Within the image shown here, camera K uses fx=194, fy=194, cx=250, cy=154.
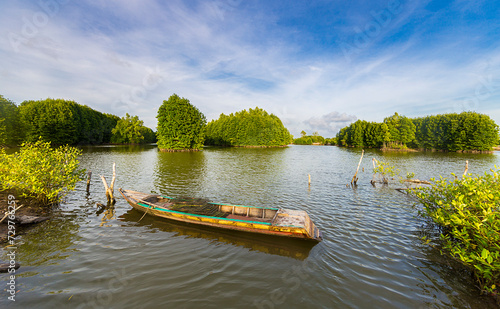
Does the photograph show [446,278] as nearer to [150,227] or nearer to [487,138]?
[150,227]

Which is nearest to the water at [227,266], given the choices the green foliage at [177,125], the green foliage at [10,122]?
the green foliage at [177,125]

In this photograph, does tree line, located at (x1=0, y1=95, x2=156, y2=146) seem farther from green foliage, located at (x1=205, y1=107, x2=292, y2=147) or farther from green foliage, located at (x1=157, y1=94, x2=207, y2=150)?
green foliage, located at (x1=205, y1=107, x2=292, y2=147)

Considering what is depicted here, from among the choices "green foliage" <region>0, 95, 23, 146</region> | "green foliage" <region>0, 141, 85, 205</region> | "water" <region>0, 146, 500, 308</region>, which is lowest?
"water" <region>0, 146, 500, 308</region>

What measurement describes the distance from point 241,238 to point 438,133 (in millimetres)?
120052

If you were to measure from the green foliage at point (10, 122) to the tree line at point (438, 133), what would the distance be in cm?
14265

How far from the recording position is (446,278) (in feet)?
25.1

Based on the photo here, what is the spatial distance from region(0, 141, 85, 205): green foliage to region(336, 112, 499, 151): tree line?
116m

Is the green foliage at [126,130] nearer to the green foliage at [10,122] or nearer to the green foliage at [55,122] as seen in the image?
the green foliage at [55,122]

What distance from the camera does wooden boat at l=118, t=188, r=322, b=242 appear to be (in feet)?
33.7

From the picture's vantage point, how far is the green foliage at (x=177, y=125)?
67.2 m

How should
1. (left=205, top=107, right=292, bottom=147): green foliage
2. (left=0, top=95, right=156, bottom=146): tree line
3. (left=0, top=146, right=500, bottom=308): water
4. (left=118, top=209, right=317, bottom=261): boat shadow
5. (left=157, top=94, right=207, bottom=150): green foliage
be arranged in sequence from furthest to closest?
(left=205, top=107, right=292, bottom=147): green foliage, (left=157, top=94, right=207, bottom=150): green foliage, (left=0, top=95, right=156, bottom=146): tree line, (left=118, top=209, right=317, bottom=261): boat shadow, (left=0, top=146, right=500, bottom=308): water

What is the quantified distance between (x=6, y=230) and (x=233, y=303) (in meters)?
13.2

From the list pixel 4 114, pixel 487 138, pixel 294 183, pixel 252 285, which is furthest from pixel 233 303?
pixel 487 138

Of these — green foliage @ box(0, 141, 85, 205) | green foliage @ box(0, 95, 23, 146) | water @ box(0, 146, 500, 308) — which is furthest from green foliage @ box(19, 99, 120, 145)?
water @ box(0, 146, 500, 308)
